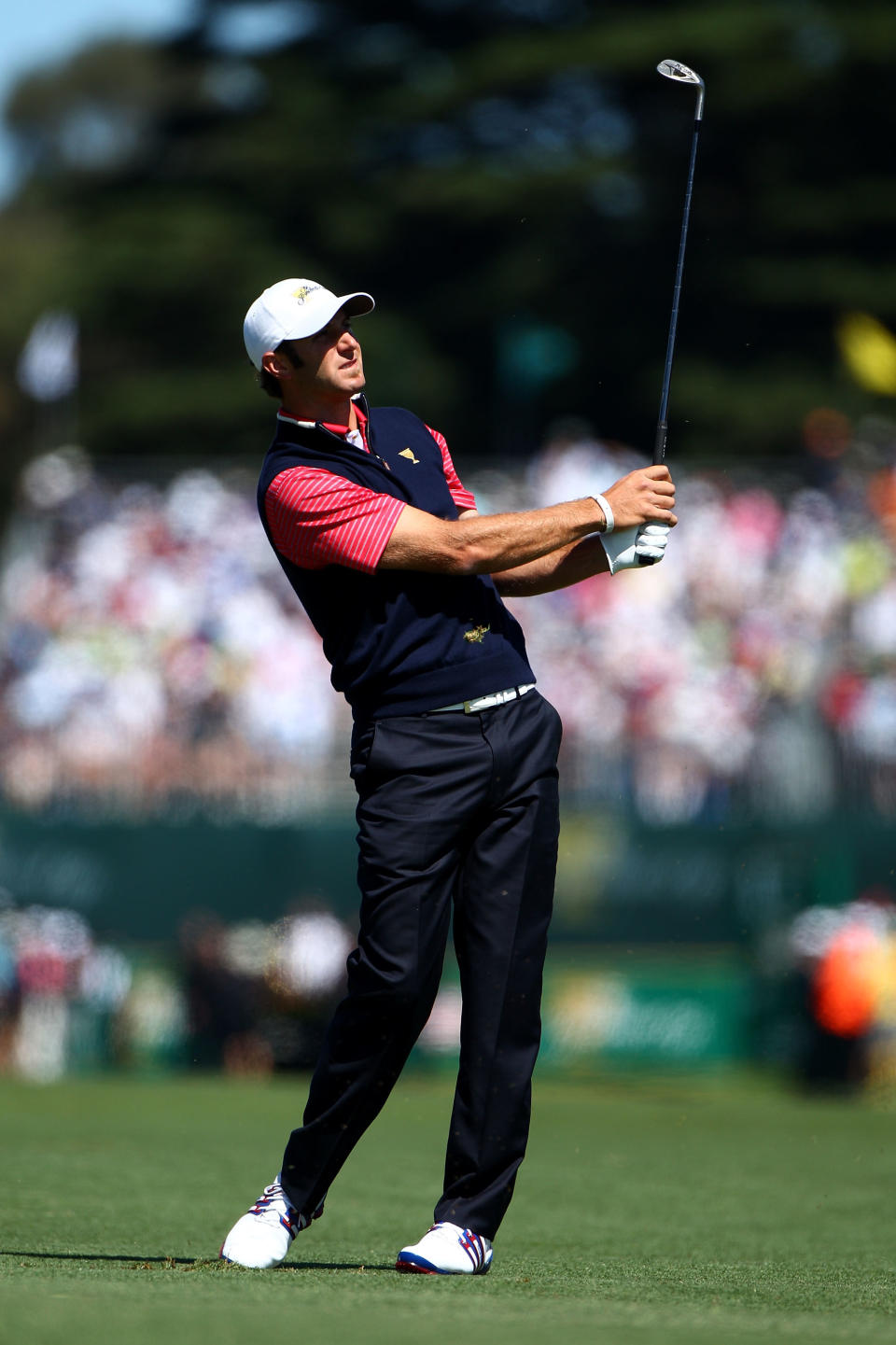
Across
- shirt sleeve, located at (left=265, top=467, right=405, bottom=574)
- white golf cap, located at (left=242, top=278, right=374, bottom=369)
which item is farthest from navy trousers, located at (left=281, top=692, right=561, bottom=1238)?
white golf cap, located at (left=242, top=278, right=374, bottom=369)

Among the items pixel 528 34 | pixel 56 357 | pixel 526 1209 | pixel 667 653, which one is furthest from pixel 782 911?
pixel 528 34

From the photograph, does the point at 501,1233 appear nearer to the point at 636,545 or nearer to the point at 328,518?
the point at 636,545

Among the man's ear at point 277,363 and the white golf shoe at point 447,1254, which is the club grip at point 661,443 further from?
the white golf shoe at point 447,1254

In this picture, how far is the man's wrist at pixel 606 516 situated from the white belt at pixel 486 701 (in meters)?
0.41

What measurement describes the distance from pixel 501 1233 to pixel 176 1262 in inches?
51.9

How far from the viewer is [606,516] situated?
477cm

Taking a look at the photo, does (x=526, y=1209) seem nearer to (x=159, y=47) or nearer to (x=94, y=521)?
(x=94, y=521)

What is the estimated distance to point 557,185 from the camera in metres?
28.4

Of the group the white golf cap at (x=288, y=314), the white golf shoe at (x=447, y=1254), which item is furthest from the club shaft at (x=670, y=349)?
the white golf shoe at (x=447, y=1254)

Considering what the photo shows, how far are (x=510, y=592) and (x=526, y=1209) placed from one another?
2.18 m

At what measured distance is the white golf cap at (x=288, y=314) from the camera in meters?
4.80

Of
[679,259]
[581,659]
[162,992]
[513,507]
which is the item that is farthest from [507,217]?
[679,259]

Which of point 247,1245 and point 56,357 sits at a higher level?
point 56,357

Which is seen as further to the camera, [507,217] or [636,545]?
[507,217]
